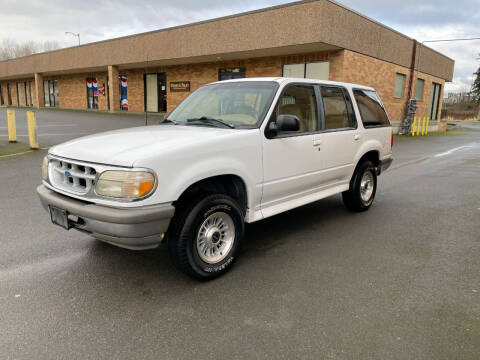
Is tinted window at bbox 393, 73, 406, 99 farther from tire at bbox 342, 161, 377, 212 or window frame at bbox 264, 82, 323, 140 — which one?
window frame at bbox 264, 82, 323, 140

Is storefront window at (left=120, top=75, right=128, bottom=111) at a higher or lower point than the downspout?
lower

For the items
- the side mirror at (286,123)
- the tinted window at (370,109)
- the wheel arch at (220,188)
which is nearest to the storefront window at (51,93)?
the tinted window at (370,109)

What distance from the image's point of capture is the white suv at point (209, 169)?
3.02 m

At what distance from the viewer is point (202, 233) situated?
351cm

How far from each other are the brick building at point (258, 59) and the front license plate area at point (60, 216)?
1478cm

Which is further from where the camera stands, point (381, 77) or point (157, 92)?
point (157, 92)

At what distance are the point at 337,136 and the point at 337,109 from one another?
390mm

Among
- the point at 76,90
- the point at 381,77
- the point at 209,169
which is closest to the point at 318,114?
the point at 209,169

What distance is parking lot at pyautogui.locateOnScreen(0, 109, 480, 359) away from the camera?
2637 millimetres

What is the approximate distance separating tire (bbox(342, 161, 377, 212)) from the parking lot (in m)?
0.41

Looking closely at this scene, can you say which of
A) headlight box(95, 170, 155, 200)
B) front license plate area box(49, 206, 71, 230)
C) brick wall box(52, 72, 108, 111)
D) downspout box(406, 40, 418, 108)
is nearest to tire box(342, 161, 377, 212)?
headlight box(95, 170, 155, 200)

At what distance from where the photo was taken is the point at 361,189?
586 centimetres

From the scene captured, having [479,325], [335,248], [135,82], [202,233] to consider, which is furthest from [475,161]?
[135,82]

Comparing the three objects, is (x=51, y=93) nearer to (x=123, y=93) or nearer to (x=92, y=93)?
(x=92, y=93)
